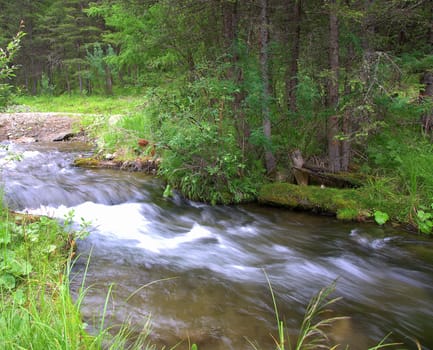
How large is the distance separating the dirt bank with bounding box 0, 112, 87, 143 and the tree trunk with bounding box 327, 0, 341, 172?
1182cm

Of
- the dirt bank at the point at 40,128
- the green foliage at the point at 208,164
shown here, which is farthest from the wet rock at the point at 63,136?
the green foliage at the point at 208,164

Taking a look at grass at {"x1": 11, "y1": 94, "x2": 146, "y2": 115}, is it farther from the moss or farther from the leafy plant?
the leafy plant

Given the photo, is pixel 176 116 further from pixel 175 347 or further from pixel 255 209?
pixel 175 347

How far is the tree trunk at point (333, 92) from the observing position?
6688 mm

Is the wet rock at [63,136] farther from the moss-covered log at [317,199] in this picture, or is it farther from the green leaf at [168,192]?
the moss-covered log at [317,199]

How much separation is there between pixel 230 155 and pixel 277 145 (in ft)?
4.04

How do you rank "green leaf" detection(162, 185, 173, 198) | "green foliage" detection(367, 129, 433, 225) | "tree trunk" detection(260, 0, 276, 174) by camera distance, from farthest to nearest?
"green leaf" detection(162, 185, 173, 198), "tree trunk" detection(260, 0, 276, 174), "green foliage" detection(367, 129, 433, 225)

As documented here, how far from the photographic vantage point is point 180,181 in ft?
27.7

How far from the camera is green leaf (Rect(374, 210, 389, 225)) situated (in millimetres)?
6438

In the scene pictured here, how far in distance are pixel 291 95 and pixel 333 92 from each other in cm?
159

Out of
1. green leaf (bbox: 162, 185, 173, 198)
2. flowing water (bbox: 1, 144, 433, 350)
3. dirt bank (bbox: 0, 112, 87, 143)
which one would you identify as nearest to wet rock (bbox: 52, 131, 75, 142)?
dirt bank (bbox: 0, 112, 87, 143)

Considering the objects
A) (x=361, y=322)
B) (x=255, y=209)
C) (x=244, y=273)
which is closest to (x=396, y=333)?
(x=361, y=322)

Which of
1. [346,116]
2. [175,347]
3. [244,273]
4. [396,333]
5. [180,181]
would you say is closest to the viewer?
[175,347]

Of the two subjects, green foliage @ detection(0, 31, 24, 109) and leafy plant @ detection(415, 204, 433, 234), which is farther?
leafy plant @ detection(415, 204, 433, 234)
